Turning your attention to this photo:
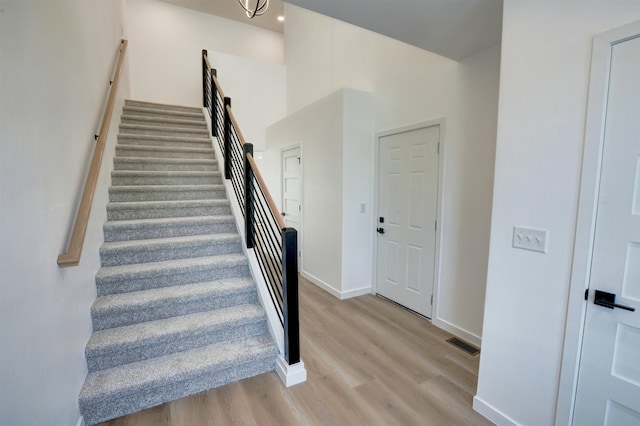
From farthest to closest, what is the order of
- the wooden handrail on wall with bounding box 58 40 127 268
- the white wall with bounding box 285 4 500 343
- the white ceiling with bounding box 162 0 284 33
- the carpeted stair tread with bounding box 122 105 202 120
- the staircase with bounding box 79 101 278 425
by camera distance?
the white ceiling with bounding box 162 0 284 33
the carpeted stair tread with bounding box 122 105 202 120
the white wall with bounding box 285 4 500 343
the staircase with bounding box 79 101 278 425
the wooden handrail on wall with bounding box 58 40 127 268

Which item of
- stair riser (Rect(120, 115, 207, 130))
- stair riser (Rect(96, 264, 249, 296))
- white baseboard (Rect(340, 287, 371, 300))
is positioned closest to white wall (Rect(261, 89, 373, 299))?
white baseboard (Rect(340, 287, 371, 300))

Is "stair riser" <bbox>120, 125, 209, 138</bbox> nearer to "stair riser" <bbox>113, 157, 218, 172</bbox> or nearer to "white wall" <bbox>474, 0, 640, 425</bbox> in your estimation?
"stair riser" <bbox>113, 157, 218, 172</bbox>

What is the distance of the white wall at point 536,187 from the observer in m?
1.35

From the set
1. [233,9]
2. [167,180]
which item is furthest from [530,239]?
[233,9]

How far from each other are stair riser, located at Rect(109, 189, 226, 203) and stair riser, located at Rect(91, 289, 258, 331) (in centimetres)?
133

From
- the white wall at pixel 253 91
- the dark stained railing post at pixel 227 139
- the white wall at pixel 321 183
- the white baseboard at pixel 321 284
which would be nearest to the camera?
the dark stained railing post at pixel 227 139

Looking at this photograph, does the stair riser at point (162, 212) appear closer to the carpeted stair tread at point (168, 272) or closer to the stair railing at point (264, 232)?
the stair railing at point (264, 232)

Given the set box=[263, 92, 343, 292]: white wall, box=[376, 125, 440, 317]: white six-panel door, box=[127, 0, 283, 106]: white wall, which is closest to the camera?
box=[376, 125, 440, 317]: white six-panel door

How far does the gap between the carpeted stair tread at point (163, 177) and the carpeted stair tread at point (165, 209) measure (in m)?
0.40

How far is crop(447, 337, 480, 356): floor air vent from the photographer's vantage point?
246 cm

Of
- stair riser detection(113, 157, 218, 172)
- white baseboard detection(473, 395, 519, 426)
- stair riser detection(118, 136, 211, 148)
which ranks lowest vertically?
white baseboard detection(473, 395, 519, 426)

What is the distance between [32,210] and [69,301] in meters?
0.65

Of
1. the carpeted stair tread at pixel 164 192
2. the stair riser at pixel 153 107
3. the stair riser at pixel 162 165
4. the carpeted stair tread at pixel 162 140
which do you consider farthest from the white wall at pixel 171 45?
the carpeted stair tread at pixel 164 192

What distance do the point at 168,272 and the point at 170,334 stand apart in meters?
0.55
